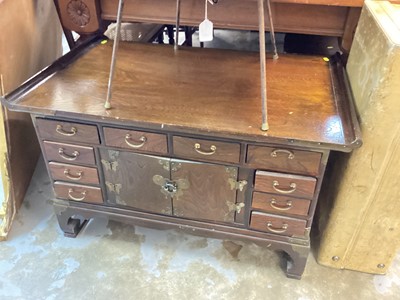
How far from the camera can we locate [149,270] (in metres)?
1.40

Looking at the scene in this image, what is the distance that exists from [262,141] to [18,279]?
39.9 inches

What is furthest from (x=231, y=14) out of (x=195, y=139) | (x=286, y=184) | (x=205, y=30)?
(x=286, y=184)

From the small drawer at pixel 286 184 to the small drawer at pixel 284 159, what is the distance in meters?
0.02

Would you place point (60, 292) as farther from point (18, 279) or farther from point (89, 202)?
point (89, 202)

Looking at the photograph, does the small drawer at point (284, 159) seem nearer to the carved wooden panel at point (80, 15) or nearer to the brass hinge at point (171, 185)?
the brass hinge at point (171, 185)

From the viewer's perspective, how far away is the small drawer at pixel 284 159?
108 cm

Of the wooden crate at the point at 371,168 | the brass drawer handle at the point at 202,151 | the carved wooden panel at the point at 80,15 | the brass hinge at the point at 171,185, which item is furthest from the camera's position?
the carved wooden panel at the point at 80,15

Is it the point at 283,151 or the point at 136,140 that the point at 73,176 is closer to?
the point at 136,140

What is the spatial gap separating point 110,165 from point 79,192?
0.66 feet

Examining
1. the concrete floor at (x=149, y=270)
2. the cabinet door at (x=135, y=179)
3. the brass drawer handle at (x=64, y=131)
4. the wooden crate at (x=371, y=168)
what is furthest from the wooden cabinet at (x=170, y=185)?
the wooden crate at (x=371, y=168)

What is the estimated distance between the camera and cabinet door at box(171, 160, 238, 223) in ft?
3.88

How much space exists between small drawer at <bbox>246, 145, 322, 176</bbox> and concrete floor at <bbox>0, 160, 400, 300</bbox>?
0.48 metres

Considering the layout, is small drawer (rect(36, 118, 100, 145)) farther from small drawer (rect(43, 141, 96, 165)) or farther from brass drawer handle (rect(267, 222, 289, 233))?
brass drawer handle (rect(267, 222, 289, 233))

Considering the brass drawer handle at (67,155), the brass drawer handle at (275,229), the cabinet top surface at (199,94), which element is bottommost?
the brass drawer handle at (275,229)
